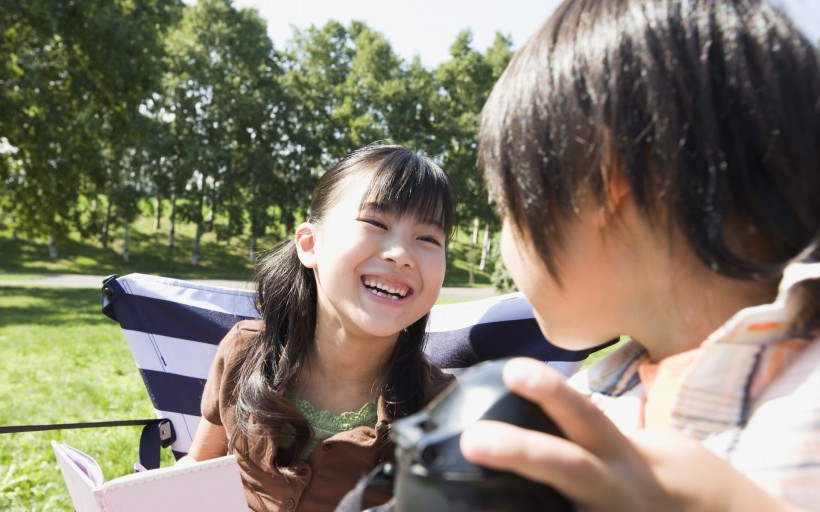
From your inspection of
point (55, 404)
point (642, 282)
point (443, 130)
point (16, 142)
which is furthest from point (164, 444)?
point (443, 130)

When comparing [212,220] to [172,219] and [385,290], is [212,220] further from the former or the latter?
[385,290]

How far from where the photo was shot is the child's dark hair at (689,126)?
23.7 inches

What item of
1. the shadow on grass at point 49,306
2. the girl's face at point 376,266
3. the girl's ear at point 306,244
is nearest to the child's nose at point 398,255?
the girl's face at point 376,266

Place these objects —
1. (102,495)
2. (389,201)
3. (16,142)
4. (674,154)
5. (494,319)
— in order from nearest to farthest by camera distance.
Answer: (674,154), (102,495), (389,201), (494,319), (16,142)

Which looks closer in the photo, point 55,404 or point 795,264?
point 795,264

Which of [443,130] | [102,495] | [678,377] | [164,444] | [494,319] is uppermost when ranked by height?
[443,130]

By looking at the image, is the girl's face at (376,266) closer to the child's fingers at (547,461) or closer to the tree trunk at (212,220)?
the child's fingers at (547,461)

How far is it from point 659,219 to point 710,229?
0.16 ft

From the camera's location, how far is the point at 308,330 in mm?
1922

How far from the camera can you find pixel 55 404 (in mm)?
4859

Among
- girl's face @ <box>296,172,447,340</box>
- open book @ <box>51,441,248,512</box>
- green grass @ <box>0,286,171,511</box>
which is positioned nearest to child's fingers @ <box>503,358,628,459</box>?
open book @ <box>51,441,248,512</box>

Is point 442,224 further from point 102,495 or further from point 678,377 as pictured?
point 678,377

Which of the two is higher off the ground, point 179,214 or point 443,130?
point 443,130

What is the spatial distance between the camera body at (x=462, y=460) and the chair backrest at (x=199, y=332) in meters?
1.69
